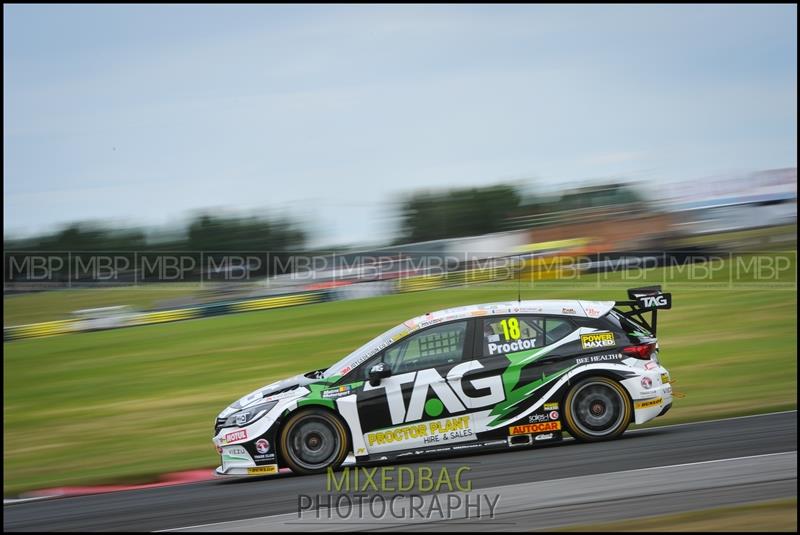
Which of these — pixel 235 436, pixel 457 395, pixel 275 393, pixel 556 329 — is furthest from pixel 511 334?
pixel 235 436

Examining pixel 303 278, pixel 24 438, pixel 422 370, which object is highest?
pixel 303 278

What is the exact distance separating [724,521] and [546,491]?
142cm

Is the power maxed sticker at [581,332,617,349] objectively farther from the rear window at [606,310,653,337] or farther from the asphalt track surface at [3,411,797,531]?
the asphalt track surface at [3,411,797,531]

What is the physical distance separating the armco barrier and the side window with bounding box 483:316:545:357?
14.4 m

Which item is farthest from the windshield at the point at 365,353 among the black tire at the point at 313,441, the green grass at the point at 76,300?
the green grass at the point at 76,300

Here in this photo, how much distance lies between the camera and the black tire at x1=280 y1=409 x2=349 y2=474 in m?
7.69

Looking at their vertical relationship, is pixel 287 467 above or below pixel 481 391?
below

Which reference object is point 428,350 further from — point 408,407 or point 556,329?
point 556,329

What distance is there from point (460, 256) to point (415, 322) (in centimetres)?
1524

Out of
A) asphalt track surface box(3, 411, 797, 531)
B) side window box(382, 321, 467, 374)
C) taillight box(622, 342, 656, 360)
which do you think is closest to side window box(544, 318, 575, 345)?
taillight box(622, 342, 656, 360)

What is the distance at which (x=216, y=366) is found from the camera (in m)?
16.3

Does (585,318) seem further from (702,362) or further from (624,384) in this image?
(702,362)

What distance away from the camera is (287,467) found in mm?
7734

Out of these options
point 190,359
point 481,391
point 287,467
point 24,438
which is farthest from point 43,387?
point 481,391
